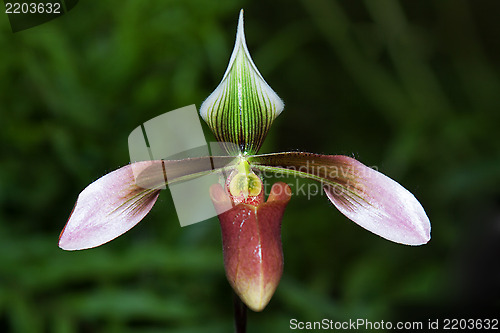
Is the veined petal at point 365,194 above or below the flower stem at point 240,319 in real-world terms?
above

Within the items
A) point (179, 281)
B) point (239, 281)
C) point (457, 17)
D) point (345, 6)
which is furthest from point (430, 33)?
point (239, 281)

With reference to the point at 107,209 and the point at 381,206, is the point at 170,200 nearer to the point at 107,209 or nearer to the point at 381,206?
the point at 107,209

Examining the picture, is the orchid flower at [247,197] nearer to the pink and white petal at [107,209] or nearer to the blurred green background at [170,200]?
the pink and white petal at [107,209]

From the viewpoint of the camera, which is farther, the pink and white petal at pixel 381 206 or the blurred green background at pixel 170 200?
the blurred green background at pixel 170 200

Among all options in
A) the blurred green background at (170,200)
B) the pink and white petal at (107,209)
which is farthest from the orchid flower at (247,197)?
the blurred green background at (170,200)

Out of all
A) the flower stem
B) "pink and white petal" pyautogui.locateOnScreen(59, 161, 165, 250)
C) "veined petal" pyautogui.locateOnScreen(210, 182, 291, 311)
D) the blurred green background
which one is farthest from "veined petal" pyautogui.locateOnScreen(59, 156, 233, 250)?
the blurred green background
